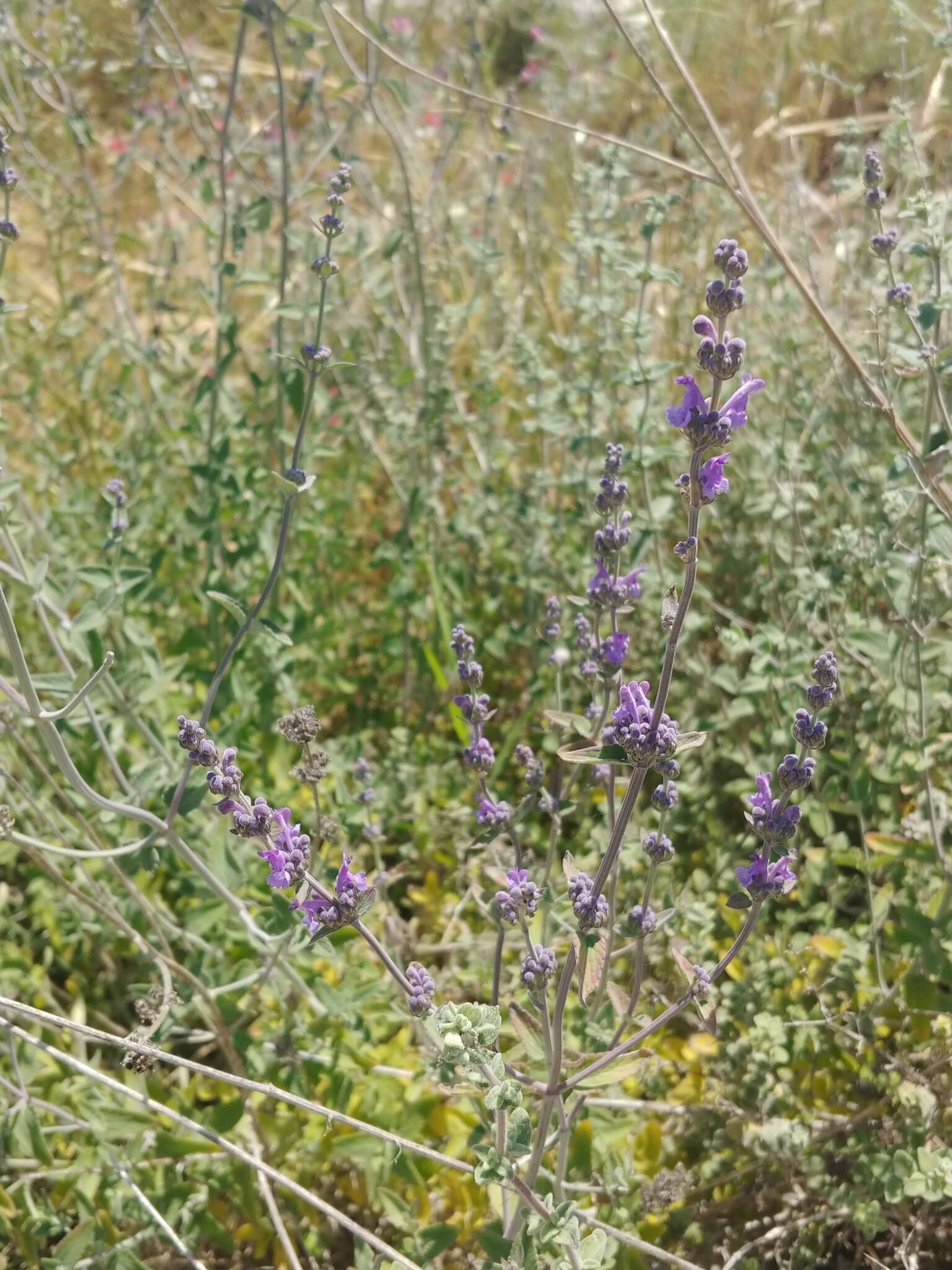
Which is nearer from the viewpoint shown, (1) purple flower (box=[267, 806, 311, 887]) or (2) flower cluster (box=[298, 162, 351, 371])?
(1) purple flower (box=[267, 806, 311, 887])

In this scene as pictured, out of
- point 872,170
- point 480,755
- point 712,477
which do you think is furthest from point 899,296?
point 480,755

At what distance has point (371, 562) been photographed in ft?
13.0

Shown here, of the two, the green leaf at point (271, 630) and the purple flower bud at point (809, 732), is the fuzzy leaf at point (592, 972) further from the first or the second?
the green leaf at point (271, 630)

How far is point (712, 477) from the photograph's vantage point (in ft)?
4.75

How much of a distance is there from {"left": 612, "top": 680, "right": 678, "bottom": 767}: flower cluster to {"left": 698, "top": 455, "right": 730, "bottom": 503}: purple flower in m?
0.30

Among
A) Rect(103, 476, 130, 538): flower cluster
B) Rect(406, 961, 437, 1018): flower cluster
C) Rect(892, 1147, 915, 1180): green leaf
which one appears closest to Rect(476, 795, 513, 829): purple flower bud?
Rect(406, 961, 437, 1018): flower cluster

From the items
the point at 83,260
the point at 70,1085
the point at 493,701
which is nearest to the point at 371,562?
the point at 493,701

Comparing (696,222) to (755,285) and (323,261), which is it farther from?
(323,261)

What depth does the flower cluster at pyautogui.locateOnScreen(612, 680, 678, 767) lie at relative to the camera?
148 cm

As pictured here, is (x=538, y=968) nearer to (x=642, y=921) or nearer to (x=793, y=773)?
(x=642, y=921)

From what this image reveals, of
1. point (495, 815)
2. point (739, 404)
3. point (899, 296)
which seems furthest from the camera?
point (899, 296)

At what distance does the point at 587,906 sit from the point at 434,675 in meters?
2.29

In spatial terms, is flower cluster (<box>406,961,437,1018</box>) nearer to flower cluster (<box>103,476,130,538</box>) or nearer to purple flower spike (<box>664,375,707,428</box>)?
purple flower spike (<box>664,375,707,428</box>)

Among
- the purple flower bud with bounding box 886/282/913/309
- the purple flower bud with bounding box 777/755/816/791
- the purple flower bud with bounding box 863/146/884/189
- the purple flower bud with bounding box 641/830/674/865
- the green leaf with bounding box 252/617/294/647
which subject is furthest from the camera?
the purple flower bud with bounding box 863/146/884/189
